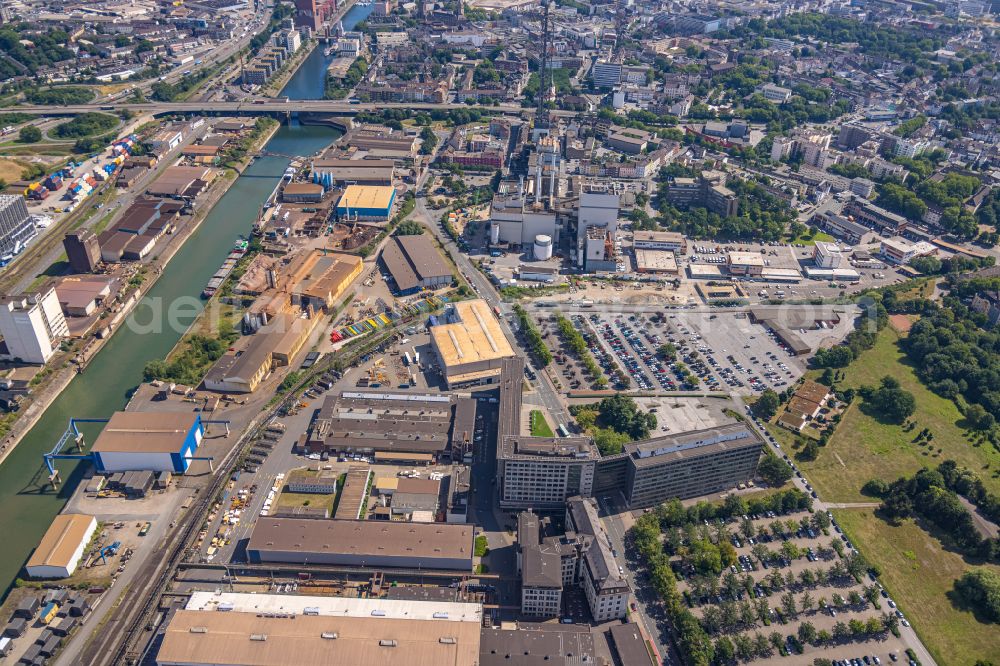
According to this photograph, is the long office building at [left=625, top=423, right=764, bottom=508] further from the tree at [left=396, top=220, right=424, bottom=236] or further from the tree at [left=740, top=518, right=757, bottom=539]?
the tree at [left=396, top=220, right=424, bottom=236]

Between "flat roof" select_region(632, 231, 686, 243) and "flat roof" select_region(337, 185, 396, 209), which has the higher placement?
"flat roof" select_region(337, 185, 396, 209)

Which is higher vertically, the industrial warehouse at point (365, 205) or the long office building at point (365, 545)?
the industrial warehouse at point (365, 205)

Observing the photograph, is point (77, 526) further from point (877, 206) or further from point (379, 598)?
point (877, 206)

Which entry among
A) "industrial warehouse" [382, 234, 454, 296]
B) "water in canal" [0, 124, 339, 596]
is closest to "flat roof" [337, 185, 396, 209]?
"industrial warehouse" [382, 234, 454, 296]

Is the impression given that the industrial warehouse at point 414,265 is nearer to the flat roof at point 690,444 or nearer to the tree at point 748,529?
the flat roof at point 690,444

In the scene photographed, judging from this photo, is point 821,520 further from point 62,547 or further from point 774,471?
point 62,547

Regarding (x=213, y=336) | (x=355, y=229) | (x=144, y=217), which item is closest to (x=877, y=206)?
(x=355, y=229)

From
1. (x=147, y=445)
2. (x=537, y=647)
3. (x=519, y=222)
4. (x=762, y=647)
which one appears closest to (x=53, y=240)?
(x=147, y=445)

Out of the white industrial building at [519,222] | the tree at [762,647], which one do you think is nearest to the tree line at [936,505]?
the tree at [762,647]
